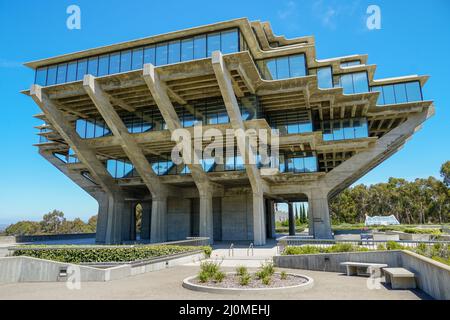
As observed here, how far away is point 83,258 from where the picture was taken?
15.6m

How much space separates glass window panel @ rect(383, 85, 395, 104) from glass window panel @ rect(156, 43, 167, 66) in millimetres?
22292

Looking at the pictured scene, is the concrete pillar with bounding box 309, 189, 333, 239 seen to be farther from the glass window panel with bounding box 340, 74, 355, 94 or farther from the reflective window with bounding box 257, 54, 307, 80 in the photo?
the reflective window with bounding box 257, 54, 307, 80

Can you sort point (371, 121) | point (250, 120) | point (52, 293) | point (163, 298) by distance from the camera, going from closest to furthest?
point (163, 298) < point (52, 293) < point (250, 120) < point (371, 121)

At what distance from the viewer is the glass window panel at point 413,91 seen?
1233 inches

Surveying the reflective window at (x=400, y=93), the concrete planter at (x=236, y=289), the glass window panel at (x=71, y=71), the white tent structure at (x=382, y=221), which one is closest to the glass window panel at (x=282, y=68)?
the reflective window at (x=400, y=93)

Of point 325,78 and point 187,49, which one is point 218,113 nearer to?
point 187,49

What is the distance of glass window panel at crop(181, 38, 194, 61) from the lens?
81.2 feet

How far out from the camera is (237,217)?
36.1m

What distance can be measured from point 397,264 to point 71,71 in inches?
1142

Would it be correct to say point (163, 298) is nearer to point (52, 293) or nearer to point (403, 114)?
point (52, 293)

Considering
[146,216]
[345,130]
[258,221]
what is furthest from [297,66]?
[146,216]
